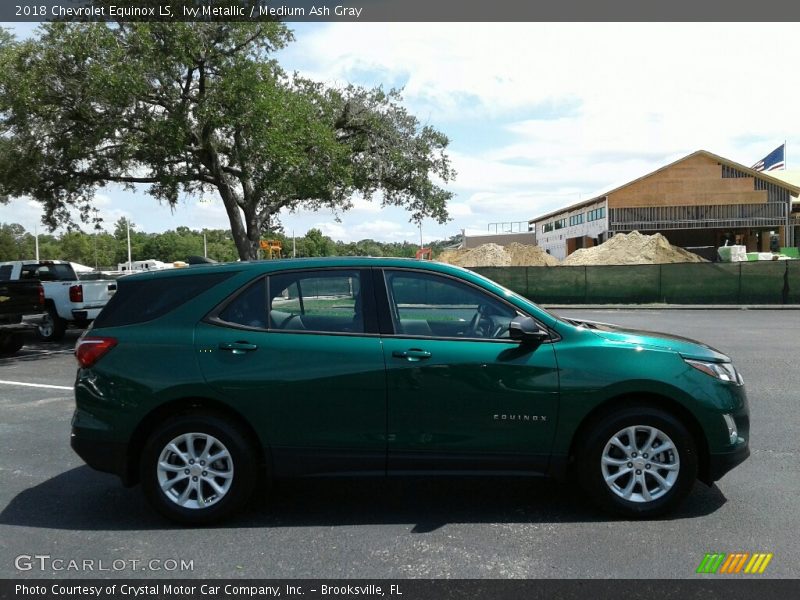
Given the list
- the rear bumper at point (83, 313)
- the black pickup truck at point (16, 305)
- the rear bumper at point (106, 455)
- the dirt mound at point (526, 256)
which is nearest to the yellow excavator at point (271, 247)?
the rear bumper at point (83, 313)

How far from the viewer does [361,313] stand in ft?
15.2

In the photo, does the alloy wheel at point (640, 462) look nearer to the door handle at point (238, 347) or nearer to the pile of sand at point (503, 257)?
the door handle at point (238, 347)

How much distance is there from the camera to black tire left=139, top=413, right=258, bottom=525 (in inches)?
176

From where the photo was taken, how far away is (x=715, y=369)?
459 cm

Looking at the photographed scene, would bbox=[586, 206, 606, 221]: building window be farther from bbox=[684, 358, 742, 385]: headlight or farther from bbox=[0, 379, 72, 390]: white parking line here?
bbox=[684, 358, 742, 385]: headlight

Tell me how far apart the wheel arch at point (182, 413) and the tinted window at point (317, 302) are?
0.64m

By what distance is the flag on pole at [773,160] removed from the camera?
71562 millimetres

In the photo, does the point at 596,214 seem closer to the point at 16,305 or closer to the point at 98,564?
the point at 16,305

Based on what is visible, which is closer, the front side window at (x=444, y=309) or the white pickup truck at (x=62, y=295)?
the front side window at (x=444, y=309)

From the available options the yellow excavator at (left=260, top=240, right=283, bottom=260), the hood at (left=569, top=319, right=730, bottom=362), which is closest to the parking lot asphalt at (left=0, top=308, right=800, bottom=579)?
the hood at (left=569, top=319, right=730, bottom=362)

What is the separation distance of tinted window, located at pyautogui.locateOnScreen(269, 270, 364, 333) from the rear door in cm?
5

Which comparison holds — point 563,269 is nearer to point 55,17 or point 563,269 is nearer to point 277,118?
point 277,118

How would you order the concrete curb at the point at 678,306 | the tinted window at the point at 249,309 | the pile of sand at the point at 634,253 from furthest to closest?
the pile of sand at the point at 634,253
the concrete curb at the point at 678,306
the tinted window at the point at 249,309

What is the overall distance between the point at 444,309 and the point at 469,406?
0.71 metres
